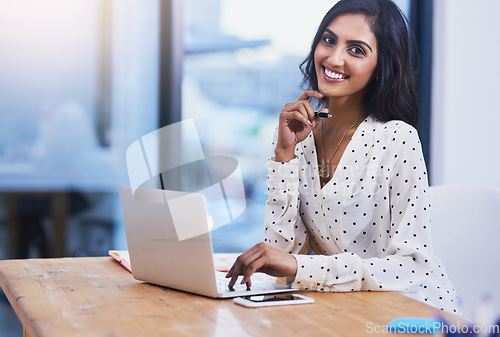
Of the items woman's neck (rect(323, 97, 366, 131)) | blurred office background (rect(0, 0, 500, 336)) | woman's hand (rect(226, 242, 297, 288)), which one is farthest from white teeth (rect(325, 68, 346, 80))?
blurred office background (rect(0, 0, 500, 336))

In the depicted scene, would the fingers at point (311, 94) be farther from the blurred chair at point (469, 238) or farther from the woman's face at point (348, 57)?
the blurred chair at point (469, 238)

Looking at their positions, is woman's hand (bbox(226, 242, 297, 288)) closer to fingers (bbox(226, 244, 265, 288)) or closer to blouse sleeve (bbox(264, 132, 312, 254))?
fingers (bbox(226, 244, 265, 288))

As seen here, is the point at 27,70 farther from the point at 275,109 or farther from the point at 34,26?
the point at 275,109

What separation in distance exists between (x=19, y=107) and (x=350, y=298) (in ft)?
6.51

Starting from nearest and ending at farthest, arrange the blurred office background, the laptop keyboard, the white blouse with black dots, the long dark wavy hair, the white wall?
the laptop keyboard, the white blouse with black dots, the long dark wavy hair, the blurred office background, the white wall

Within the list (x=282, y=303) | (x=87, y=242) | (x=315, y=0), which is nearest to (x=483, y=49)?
(x=315, y=0)

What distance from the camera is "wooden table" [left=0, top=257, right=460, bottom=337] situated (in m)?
0.82

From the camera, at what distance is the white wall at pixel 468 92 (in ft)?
9.73

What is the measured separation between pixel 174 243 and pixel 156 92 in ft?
5.93

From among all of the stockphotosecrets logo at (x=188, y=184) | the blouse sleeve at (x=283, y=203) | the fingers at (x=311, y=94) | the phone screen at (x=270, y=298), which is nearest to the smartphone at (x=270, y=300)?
the phone screen at (x=270, y=298)

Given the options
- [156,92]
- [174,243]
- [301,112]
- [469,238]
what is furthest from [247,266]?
[156,92]

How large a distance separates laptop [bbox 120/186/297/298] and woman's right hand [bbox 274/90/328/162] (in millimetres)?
369

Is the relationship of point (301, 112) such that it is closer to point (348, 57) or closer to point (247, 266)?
point (348, 57)

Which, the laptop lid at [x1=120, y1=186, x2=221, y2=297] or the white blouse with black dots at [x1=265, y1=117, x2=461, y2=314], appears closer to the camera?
the laptop lid at [x1=120, y1=186, x2=221, y2=297]
